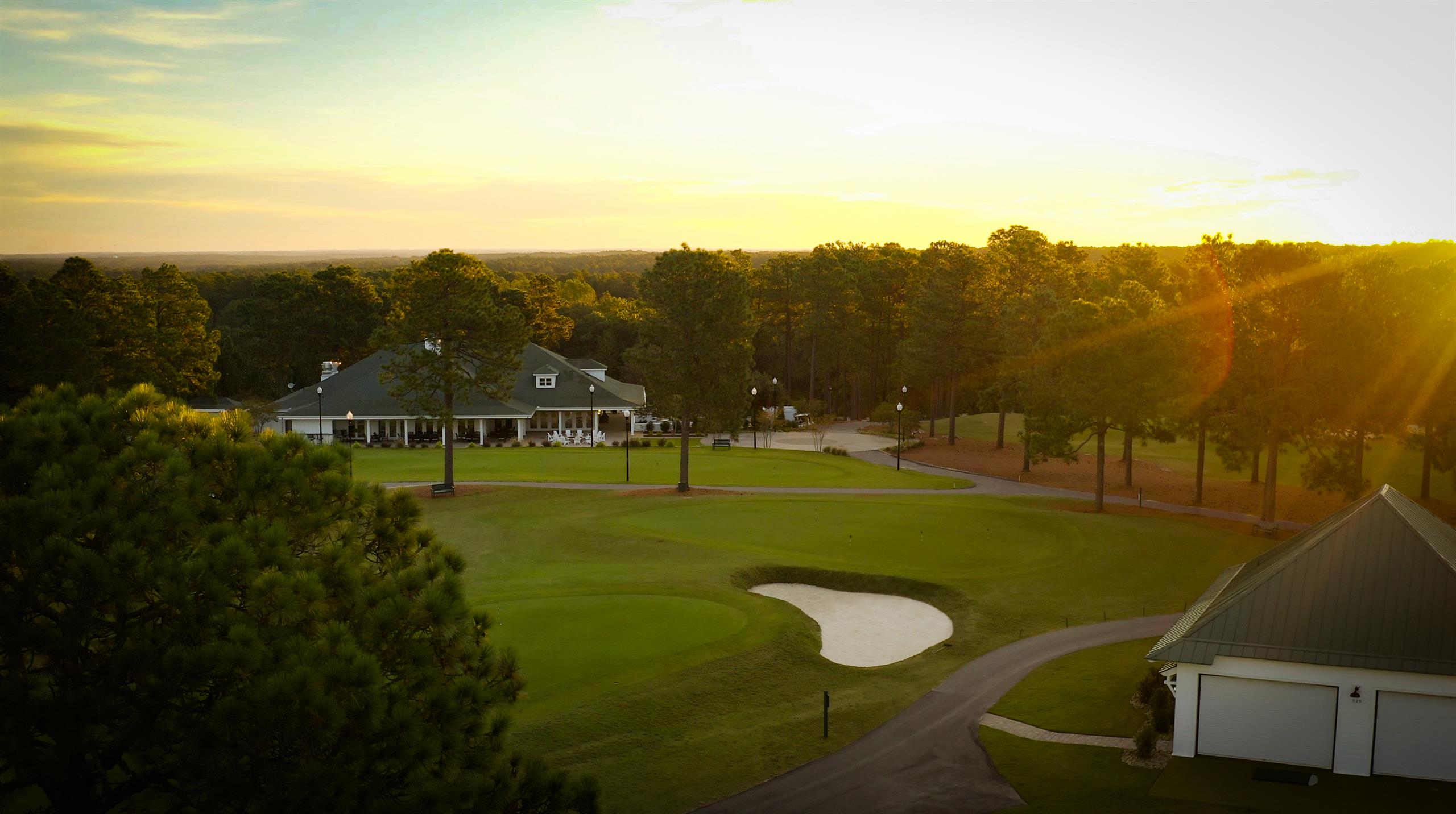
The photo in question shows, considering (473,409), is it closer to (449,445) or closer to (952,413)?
(449,445)

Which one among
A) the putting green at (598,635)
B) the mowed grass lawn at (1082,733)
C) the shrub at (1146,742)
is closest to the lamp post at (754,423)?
the putting green at (598,635)

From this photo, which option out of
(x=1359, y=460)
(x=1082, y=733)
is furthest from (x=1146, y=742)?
(x=1359, y=460)

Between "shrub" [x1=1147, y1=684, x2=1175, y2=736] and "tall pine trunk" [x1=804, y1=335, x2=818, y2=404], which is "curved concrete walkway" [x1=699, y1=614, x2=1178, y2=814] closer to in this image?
"shrub" [x1=1147, y1=684, x2=1175, y2=736]

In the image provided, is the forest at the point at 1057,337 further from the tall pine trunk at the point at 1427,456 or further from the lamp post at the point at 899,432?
the lamp post at the point at 899,432

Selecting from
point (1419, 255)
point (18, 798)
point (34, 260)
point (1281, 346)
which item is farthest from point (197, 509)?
point (1419, 255)

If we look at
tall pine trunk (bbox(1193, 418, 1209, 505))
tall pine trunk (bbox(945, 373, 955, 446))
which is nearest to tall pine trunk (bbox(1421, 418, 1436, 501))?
tall pine trunk (bbox(1193, 418, 1209, 505))

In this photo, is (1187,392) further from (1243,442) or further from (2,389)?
(2,389)
